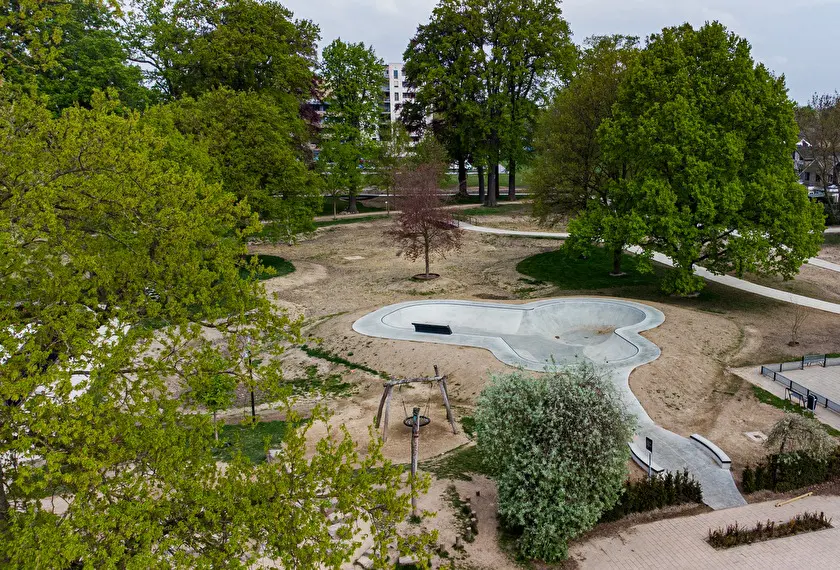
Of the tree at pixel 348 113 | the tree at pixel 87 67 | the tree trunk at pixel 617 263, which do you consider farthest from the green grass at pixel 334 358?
the tree at pixel 348 113

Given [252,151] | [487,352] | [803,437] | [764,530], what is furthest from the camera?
[252,151]

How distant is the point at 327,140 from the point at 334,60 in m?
7.89

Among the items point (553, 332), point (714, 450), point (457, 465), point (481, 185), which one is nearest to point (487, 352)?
point (553, 332)

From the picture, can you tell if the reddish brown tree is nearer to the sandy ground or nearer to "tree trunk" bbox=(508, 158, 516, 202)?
the sandy ground

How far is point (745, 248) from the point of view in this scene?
26266mm

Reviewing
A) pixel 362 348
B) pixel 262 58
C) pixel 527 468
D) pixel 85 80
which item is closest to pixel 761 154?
pixel 362 348

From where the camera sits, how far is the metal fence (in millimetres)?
18484

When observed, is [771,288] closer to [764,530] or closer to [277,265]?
[764,530]

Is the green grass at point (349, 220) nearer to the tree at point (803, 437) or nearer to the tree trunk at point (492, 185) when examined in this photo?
the tree trunk at point (492, 185)

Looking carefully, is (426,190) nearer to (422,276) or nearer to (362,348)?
(422,276)

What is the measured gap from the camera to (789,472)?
14594 mm

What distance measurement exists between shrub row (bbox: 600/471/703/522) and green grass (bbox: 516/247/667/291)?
19843mm

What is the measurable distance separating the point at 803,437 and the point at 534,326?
13.1 metres

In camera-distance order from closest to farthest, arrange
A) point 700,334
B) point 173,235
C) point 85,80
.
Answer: point 173,235 < point 700,334 < point 85,80
